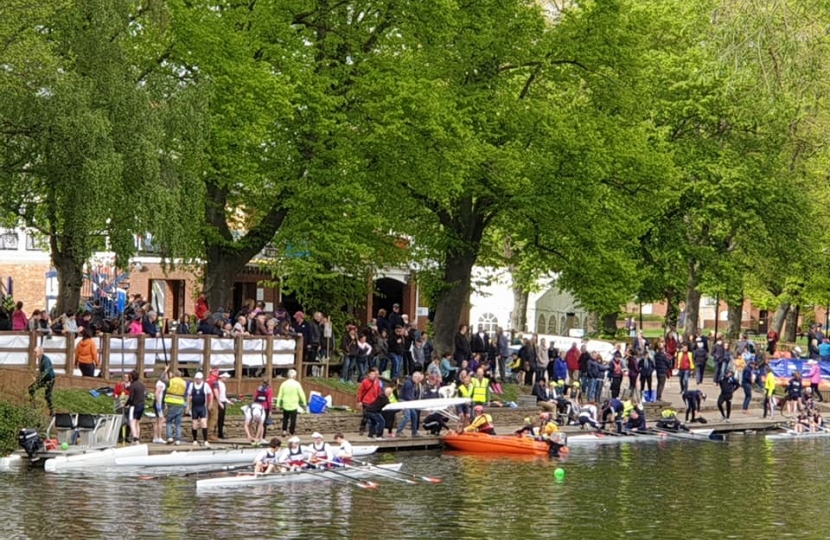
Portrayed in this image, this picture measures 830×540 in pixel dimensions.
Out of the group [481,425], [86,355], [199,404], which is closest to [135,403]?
[199,404]

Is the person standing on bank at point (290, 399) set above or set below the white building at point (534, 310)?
below

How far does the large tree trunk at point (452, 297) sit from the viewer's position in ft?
174

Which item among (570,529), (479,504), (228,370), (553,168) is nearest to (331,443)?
(228,370)

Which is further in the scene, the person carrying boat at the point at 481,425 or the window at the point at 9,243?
the window at the point at 9,243

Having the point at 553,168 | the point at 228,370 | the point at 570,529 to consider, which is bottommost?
the point at 570,529

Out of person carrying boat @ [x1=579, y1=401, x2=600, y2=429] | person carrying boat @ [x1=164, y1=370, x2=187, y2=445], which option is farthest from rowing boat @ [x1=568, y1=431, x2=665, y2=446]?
person carrying boat @ [x1=164, y1=370, x2=187, y2=445]

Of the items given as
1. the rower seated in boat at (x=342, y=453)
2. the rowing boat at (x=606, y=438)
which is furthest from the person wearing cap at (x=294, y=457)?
the rowing boat at (x=606, y=438)

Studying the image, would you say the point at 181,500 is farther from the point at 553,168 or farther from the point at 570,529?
the point at 553,168

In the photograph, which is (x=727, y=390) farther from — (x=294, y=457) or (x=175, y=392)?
(x=175, y=392)

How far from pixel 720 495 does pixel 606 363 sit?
20022mm

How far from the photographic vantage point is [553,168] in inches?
1981

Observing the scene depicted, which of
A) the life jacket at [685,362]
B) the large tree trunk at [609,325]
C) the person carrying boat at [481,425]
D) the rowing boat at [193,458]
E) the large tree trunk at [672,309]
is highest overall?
the large tree trunk at [672,309]

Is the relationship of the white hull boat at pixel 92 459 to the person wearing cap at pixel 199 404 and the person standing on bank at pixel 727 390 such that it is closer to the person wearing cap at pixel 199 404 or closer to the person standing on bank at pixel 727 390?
the person wearing cap at pixel 199 404

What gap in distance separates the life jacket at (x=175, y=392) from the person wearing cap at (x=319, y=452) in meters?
3.68
